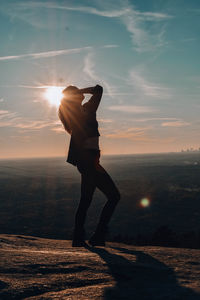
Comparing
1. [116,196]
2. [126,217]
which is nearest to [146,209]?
[126,217]

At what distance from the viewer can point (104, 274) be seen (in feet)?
9.00

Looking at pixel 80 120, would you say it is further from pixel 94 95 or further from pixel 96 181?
pixel 96 181

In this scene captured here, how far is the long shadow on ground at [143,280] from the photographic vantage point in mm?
2199

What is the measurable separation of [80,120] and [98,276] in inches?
89.6

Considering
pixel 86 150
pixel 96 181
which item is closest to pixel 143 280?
pixel 96 181

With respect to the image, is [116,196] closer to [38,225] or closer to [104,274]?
[104,274]

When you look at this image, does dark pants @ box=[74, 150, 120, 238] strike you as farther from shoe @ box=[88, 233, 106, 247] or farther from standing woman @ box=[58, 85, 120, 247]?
shoe @ box=[88, 233, 106, 247]

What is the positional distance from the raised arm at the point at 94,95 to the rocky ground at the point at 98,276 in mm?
2056

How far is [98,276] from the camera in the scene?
2670mm

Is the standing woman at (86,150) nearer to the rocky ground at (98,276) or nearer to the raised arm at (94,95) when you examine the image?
the raised arm at (94,95)

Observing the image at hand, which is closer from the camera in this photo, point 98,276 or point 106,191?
point 98,276

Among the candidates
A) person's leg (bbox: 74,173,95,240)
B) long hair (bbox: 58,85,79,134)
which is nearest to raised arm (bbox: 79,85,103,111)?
long hair (bbox: 58,85,79,134)

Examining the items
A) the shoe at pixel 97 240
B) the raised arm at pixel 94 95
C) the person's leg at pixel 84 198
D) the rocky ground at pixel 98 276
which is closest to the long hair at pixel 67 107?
the raised arm at pixel 94 95

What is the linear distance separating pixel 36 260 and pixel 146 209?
47836mm
